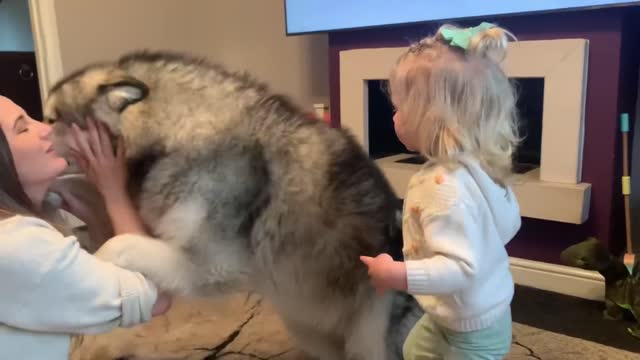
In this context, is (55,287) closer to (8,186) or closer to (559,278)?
(8,186)

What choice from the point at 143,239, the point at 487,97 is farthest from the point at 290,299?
the point at 487,97

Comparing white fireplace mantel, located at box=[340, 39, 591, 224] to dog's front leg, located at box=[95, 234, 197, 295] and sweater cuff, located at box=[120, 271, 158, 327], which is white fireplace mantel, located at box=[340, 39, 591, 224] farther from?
sweater cuff, located at box=[120, 271, 158, 327]

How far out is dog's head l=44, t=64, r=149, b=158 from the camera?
1.24 m

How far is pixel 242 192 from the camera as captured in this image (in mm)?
1248

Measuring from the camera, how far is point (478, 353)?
1.10 metres

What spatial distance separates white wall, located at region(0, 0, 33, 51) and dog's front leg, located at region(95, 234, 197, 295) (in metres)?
3.05

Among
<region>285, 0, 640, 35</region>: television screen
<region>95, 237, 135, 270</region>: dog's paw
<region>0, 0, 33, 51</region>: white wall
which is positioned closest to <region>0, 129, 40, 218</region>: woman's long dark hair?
<region>95, 237, 135, 270</region>: dog's paw

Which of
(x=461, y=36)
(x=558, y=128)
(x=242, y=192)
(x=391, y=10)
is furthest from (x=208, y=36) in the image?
(x=461, y=36)

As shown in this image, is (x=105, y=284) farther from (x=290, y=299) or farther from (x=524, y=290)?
(x=524, y=290)

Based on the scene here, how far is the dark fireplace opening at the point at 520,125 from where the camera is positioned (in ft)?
7.56

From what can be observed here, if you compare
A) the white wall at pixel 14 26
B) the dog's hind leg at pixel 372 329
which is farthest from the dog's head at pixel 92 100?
the white wall at pixel 14 26

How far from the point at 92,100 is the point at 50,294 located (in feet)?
1.66

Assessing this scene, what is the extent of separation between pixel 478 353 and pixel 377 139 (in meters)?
1.69

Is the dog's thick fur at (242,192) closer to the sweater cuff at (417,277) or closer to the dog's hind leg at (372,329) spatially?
the dog's hind leg at (372,329)
